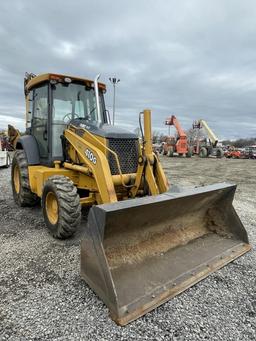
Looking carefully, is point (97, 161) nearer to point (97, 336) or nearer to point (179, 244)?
point (179, 244)

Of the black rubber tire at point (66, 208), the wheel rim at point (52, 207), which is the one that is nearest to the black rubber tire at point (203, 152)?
the wheel rim at point (52, 207)

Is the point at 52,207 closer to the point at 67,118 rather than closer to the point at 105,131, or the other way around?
the point at 105,131

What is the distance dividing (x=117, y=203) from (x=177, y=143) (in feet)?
79.6

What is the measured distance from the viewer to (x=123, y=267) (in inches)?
111

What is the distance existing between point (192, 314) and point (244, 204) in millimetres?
4999

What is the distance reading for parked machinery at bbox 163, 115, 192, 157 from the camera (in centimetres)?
2519

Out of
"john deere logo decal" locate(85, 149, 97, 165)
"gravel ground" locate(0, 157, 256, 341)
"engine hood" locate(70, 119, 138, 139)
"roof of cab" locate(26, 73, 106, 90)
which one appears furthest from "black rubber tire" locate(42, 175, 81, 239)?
"roof of cab" locate(26, 73, 106, 90)

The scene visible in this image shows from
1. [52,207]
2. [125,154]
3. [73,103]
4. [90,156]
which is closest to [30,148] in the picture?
[73,103]

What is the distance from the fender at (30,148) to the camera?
5.20m

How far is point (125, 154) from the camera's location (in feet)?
14.3

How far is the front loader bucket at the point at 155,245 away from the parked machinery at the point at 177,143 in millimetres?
21836

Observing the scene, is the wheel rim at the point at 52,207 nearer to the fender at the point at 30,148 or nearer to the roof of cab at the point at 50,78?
the fender at the point at 30,148

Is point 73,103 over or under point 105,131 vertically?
over

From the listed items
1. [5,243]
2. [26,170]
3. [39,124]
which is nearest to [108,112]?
[39,124]
